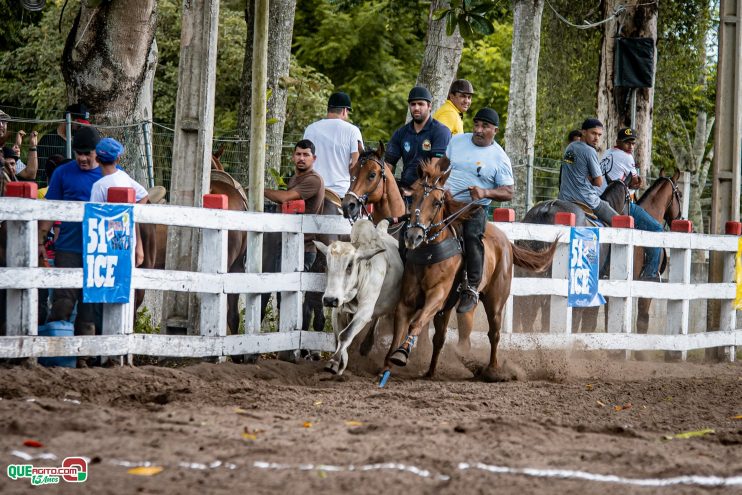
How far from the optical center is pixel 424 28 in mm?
34188

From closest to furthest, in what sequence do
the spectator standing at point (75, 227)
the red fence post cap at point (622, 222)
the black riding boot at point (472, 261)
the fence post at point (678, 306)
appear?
the spectator standing at point (75, 227) < the black riding boot at point (472, 261) < the red fence post cap at point (622, 222) < the fence post at point (678, 306)

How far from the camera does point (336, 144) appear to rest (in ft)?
42.8

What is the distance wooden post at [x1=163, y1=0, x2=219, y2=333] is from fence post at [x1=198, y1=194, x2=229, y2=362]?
1.94 feet

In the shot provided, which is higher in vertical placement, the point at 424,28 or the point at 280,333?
the point at 424,28

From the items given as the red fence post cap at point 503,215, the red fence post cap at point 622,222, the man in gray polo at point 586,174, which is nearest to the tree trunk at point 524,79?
the man in gray polo at point 586,174

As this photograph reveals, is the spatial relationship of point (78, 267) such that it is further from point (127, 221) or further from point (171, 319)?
point (171, 319)

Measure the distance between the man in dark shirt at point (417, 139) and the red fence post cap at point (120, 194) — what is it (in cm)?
319

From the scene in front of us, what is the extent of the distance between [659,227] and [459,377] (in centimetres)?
618

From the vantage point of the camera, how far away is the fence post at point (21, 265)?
9.27 m

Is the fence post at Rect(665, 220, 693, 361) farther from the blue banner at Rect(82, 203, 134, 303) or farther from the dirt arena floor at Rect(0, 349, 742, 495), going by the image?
the blue banner at Rect(82, 203, 134, 303)

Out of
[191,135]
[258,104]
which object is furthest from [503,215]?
[191,135]

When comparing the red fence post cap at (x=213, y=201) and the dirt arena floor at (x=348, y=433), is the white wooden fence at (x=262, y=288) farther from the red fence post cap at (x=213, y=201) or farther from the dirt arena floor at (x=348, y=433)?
the dirt arena floor at (x=348, y=433)

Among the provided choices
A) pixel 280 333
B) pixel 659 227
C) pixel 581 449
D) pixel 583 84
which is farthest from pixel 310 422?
pixel 583 84

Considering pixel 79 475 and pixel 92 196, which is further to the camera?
pixel 92 196
